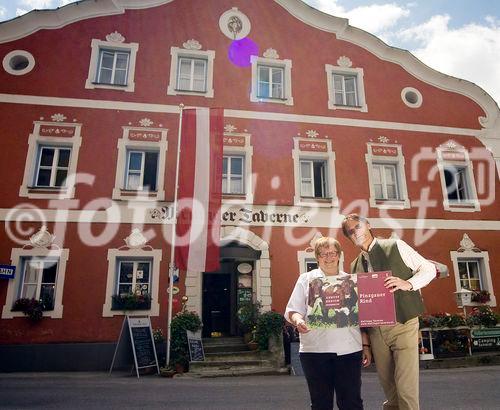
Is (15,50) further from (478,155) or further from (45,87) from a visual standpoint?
(478,155)

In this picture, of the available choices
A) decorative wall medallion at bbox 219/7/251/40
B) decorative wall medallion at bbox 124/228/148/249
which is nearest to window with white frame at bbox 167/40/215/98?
decorative wall medallion at bbox 219/7/251/40

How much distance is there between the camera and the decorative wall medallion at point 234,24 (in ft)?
44.8

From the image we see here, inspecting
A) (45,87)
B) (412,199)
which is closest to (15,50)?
(45,87)

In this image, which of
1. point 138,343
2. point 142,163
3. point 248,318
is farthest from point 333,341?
point 142,163

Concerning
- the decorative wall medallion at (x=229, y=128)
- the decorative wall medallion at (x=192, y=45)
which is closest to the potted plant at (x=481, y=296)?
the decorative wall medallion at (x=229, y=128)

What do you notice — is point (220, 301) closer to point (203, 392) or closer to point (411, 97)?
point (203, 392)

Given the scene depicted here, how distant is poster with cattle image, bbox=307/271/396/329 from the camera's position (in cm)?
298

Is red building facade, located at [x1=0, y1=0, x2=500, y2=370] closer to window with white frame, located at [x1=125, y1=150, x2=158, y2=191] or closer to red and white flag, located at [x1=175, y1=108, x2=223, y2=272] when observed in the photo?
window with white frame, located at [x1=125, y1=150, x2=158, y2=191]

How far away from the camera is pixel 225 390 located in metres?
7.10

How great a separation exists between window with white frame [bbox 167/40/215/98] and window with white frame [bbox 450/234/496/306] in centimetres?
969

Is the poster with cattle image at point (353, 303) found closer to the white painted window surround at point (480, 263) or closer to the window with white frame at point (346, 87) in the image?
the white painted window surround at point (480, 263)

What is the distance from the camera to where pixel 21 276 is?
34.3 feet

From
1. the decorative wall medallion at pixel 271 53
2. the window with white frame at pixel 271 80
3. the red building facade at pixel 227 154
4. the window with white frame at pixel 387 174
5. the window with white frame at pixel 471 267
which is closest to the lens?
the red building facade at pixel 227 154

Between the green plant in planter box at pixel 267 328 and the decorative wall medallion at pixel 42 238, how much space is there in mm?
6216
